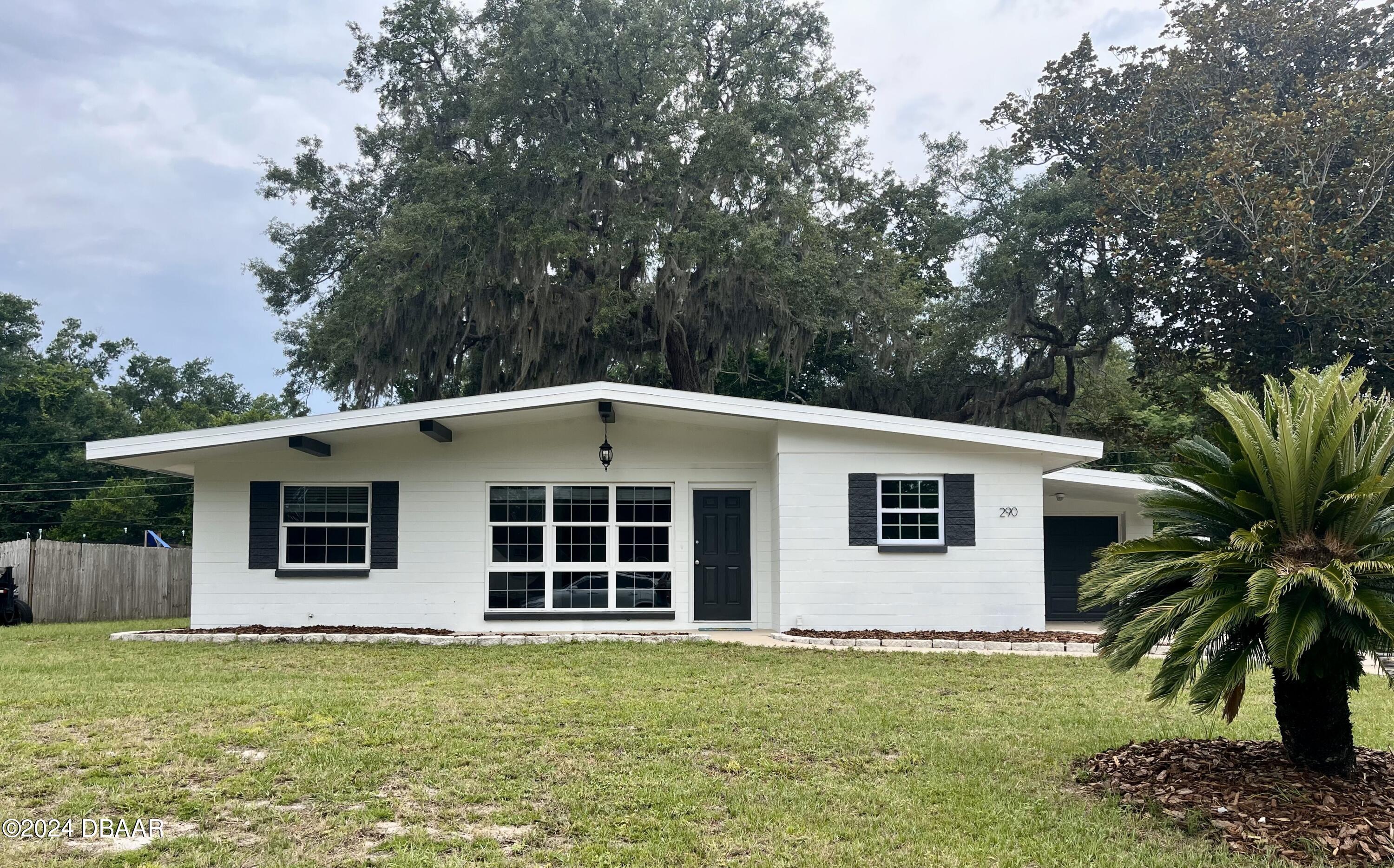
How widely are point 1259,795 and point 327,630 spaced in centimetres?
971

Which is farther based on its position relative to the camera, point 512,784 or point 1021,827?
point 512,784

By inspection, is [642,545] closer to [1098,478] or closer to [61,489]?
[1098,478]

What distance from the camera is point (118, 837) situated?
456 centimetres

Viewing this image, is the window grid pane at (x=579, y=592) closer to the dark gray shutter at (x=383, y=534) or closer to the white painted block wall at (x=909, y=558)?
the dark gray shutter at (x=383, y=534)

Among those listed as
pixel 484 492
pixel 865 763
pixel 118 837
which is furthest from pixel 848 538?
pixel 118 837

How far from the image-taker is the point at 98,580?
18.3 metres

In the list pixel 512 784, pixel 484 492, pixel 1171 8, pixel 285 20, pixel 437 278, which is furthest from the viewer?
pixel 1171 8

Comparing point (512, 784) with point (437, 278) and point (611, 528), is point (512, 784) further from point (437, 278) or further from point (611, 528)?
point (437, 278)

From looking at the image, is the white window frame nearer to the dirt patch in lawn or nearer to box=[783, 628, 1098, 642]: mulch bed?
the dirt patch in lawn

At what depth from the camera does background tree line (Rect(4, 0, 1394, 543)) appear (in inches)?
669

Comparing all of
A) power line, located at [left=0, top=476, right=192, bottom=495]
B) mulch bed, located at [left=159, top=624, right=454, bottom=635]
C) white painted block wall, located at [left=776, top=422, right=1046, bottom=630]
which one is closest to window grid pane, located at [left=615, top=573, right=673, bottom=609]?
white painted block wall, located at [left=776, top=422, right=1046, bottom=630]

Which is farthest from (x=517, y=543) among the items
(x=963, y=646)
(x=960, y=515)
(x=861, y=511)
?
(x=963, y=646)

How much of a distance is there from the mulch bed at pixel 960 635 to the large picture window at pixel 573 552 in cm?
198

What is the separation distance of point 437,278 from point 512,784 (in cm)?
1366
